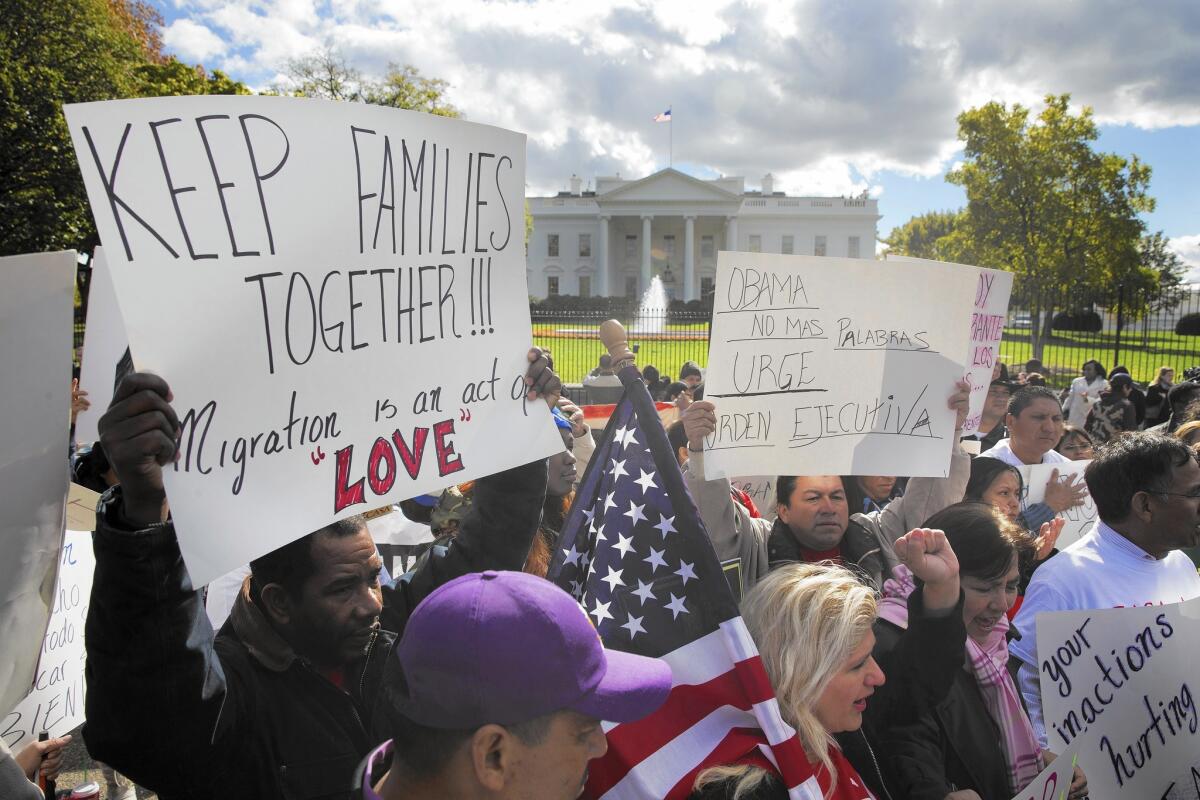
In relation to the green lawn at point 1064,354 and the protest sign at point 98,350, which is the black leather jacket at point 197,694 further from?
the green lawn at point 1064,354

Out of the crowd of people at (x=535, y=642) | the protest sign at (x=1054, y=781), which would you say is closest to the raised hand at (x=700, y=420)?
the crowd of people at (x=535, y=642)

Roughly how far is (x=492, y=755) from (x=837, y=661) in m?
0.96

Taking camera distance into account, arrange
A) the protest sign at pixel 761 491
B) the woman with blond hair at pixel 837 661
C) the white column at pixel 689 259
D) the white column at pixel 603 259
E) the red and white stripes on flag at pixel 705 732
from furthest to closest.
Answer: the white column at pixel 603 259 → the white column at pixel 689 259 → the protest sign at pixel 761 491 → the woman with blond hair at pixel 837 661 → the red and white stripes on flag at pixel 705 732

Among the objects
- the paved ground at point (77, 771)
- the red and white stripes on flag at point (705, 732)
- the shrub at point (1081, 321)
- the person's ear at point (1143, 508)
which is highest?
the shrub at point (1081, 321)

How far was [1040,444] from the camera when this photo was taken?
474 centimetres

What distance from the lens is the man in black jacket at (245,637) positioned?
1.49 m

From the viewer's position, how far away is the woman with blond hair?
1.89 meters

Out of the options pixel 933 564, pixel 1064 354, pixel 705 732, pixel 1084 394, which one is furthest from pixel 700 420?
pixel 1064 354

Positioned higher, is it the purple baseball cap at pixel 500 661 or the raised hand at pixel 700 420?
the raised hand at pixel 700 420

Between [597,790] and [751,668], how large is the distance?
425mm

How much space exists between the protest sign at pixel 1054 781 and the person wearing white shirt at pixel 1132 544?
720 millimetres

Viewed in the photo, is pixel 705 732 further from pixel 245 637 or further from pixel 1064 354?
pixel 1064 354

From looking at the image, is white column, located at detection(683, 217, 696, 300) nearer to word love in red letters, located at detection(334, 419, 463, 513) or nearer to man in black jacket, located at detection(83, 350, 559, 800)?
man in black jacket, located at detection(83, 350, 559, 800)

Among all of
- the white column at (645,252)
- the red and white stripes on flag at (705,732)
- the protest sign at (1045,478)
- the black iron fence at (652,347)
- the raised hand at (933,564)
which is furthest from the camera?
the white column at (645,252)
